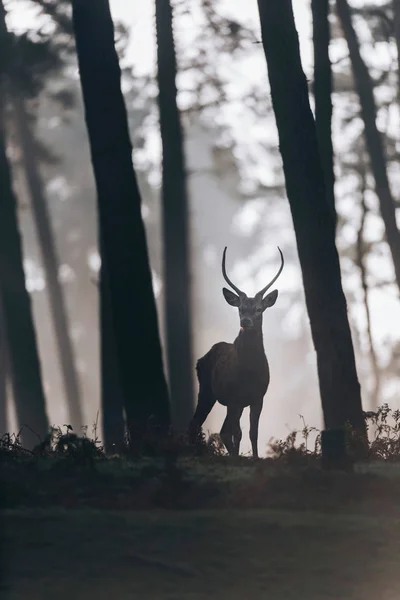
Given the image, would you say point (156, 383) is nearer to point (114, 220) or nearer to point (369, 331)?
point (114, 220)

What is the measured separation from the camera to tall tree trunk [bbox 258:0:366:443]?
13805 mm

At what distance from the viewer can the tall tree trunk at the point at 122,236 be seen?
13.3m

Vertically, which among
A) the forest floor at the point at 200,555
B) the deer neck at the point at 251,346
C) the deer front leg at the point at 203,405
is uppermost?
the deer neck at the point at 251,346

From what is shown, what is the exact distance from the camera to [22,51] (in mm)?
31609

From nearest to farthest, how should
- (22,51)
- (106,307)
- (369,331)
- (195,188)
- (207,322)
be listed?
(106,307) < (22,51) < (369,331) < (207,322) < (195,188)

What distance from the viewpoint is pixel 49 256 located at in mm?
41812

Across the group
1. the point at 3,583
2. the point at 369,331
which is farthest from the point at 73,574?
the point at 369,331

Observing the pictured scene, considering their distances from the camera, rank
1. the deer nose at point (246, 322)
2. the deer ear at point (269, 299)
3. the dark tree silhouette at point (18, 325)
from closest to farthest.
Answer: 1. the deer nose at point (246, 322)
2. the deer ear at point (269, 299)
3. the dark tree silhouette at point (18, 325)

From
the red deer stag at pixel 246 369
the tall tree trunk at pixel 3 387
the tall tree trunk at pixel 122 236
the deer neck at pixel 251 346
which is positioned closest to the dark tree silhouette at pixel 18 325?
the red deer stag at pixel 246 369

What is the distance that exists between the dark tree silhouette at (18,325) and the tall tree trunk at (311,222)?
477 inches

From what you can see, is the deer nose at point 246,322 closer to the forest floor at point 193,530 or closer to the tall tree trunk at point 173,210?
the forest floor at point 193,530

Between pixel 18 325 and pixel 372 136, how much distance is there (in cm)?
1300

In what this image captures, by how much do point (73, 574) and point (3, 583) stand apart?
431mm

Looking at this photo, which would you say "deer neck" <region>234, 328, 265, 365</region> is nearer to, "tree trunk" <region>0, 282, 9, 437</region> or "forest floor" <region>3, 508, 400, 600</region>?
"forest floor" <region>3, 508, 400, 600</region>
